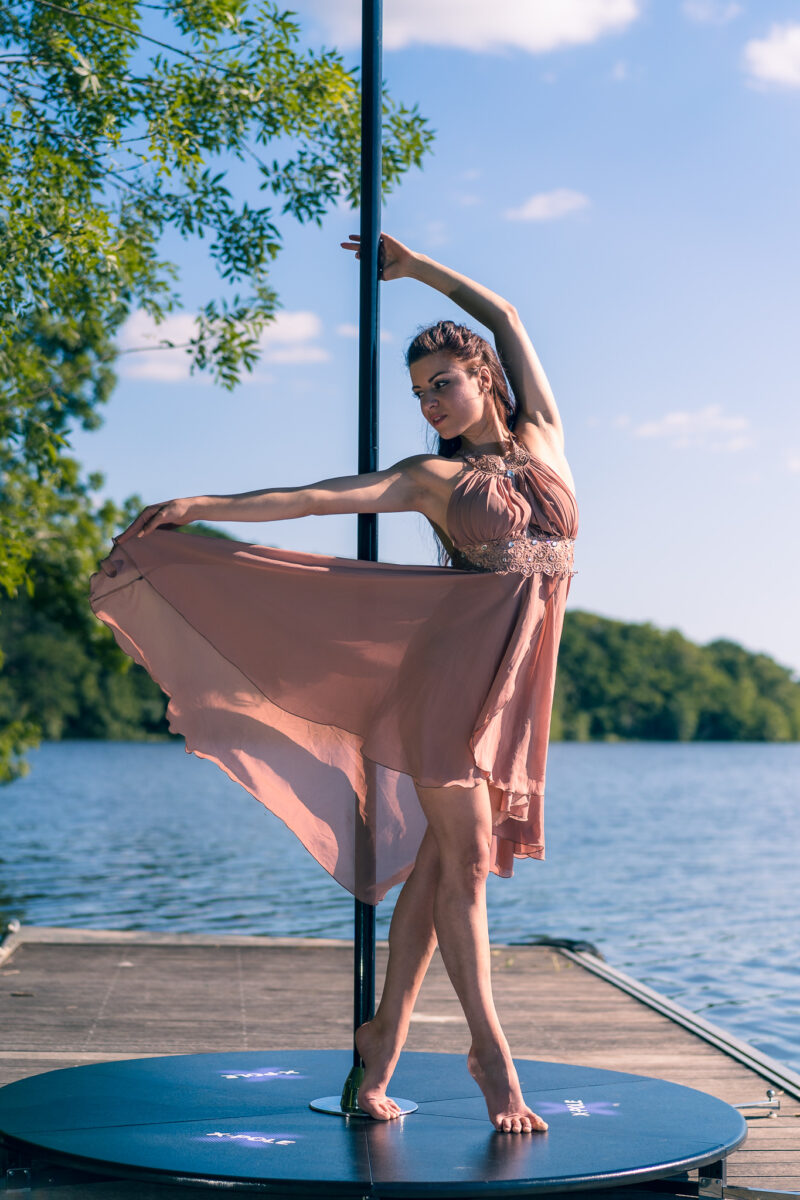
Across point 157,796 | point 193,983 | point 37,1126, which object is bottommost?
point 157,796

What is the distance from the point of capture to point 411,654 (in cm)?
340

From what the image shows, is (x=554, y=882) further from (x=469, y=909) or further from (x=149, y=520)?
(x=149, y=520)

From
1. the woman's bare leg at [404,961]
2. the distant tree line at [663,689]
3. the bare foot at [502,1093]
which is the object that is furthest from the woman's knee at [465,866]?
the distant tree line at [663,689]

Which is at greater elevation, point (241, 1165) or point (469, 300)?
point (469, 300)

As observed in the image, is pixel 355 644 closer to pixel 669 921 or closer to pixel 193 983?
pixel 193 983


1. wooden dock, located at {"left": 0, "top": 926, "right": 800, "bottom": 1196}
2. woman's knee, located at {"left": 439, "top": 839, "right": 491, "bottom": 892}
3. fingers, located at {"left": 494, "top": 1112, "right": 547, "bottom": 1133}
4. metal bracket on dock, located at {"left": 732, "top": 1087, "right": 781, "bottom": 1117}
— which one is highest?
woman's knee, located at {"left": 439, "top": 839, "right": 491, "bottom": 892}

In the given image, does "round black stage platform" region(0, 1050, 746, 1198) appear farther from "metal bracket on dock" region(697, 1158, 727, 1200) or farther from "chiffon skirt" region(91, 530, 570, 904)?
"chiffon skirt" region(91, 530, 570, 904)

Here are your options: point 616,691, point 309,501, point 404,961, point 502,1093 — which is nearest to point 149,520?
point 309,501

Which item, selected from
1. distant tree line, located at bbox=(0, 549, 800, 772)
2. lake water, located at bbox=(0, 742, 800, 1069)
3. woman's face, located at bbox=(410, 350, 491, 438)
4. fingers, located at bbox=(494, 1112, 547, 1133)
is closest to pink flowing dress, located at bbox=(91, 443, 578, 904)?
woman's face, located at bbox=(410, 350, 491, 438)

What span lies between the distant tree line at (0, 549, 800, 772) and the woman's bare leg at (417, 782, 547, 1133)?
165 feet

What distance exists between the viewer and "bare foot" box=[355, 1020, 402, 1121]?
10.7ft

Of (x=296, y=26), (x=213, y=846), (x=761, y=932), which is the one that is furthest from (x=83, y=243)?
(x=213, y=846)

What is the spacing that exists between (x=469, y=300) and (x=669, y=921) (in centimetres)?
1119

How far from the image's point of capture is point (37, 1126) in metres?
3.07
